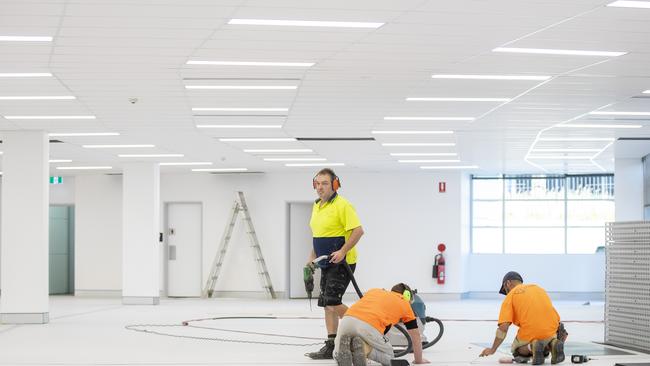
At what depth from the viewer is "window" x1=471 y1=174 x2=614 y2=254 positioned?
25.5 m

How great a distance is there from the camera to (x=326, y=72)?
10852mm

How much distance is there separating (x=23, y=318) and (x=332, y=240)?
8.04 metres

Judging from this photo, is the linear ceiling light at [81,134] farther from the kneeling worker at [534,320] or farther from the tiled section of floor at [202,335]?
the kneeling worker at [534,320]

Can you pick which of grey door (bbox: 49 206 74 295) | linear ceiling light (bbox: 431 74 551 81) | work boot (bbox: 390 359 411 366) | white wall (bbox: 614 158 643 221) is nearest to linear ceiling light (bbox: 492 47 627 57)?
linear ceiling light (bbox: 431 74 551 81)

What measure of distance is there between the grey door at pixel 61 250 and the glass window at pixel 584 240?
12982 millimetres

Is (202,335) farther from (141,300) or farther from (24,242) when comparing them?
(141,300)

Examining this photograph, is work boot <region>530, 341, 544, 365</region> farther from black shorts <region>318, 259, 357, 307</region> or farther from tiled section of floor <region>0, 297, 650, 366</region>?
black shorts <region>318, 259, 357, 307</region>

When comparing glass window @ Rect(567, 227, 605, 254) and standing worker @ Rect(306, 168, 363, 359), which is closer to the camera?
standing worker @ Rect(306, 168, 363, 359)

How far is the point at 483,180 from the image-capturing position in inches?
1019

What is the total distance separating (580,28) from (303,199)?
16116 millimetres

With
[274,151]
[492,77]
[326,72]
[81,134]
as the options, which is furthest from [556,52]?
[274,151]

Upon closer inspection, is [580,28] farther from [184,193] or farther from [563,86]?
[184,193]

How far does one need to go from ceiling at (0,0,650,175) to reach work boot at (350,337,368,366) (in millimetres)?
2573

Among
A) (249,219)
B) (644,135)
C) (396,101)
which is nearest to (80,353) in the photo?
Result: (396,101)
